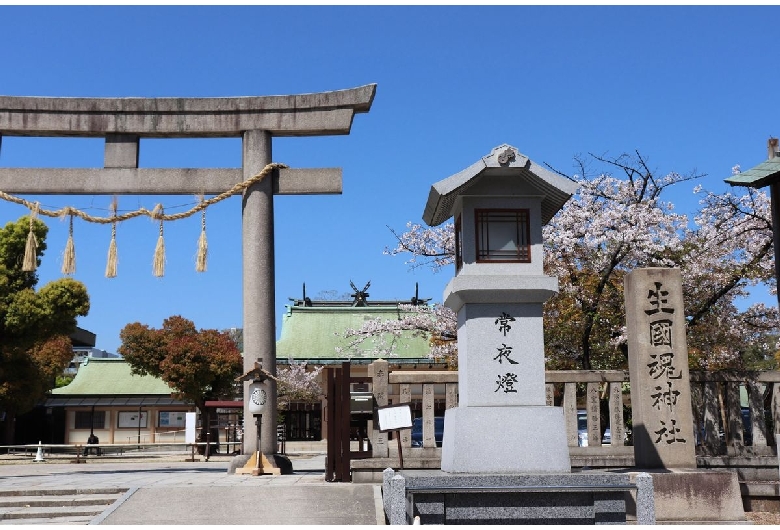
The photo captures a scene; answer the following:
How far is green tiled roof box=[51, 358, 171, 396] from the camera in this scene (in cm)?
4062

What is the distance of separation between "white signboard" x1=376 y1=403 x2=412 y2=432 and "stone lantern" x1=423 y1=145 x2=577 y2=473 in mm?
1168

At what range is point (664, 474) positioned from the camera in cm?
1076

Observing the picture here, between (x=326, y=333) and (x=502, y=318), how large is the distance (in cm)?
3271

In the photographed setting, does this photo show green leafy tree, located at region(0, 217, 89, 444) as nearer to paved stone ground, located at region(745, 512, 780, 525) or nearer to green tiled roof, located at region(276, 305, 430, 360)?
green tiled roof, located at region(276, 305, 430, 360)

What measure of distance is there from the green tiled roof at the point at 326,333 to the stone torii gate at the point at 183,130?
21732mm

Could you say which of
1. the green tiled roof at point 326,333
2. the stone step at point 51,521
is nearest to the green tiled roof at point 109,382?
the green tiled roof at point 326,333

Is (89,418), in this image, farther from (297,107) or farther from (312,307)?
(297,107)

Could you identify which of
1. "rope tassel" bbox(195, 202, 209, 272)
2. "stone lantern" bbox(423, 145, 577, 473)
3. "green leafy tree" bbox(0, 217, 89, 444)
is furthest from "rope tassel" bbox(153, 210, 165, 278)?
"green leafy tree" bbox(0, 217, 89, 444)

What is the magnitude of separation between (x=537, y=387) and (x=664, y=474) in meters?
2.27

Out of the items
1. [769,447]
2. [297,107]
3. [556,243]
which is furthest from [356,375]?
[769,447]

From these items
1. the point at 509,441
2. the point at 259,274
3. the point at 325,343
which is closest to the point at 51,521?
the point at 509,441

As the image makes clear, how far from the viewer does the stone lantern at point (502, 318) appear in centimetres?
983

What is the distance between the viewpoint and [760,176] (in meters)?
13.3

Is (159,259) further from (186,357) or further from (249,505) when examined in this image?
(186,357)
